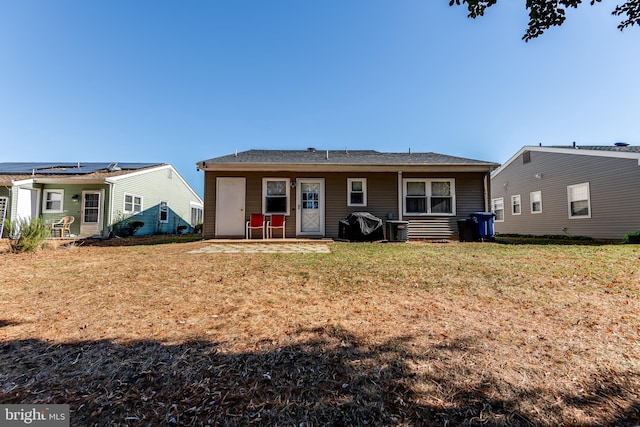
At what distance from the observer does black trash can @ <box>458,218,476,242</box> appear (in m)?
9.80

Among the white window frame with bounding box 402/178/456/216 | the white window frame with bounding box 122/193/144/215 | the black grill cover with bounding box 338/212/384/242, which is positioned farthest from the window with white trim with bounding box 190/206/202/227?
the white window frame with bounding box 402/178/456/216

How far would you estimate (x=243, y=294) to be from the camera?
3527mm

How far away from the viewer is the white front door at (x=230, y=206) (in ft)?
34.3

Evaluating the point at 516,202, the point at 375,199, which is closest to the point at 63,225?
the point at 375,199

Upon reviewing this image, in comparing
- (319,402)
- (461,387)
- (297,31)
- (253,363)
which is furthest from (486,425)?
(297,31)

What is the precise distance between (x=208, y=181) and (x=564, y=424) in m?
11.0

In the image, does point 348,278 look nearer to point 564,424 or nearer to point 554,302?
point 554,302

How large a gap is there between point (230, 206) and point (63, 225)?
8514 mm

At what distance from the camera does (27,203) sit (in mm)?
12664

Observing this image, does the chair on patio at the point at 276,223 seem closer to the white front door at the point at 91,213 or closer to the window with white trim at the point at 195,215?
the white front door at the point at 91,213

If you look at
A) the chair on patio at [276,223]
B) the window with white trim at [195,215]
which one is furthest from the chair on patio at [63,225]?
the chair on patio at [276,223]

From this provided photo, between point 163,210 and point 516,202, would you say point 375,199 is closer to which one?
point 516,202

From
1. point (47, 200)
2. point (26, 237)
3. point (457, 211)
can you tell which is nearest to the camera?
point (26, 237)

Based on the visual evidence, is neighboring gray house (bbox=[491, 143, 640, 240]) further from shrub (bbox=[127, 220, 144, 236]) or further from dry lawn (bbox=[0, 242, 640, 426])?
shrub (bbox=[127, 220, 144, 236])
